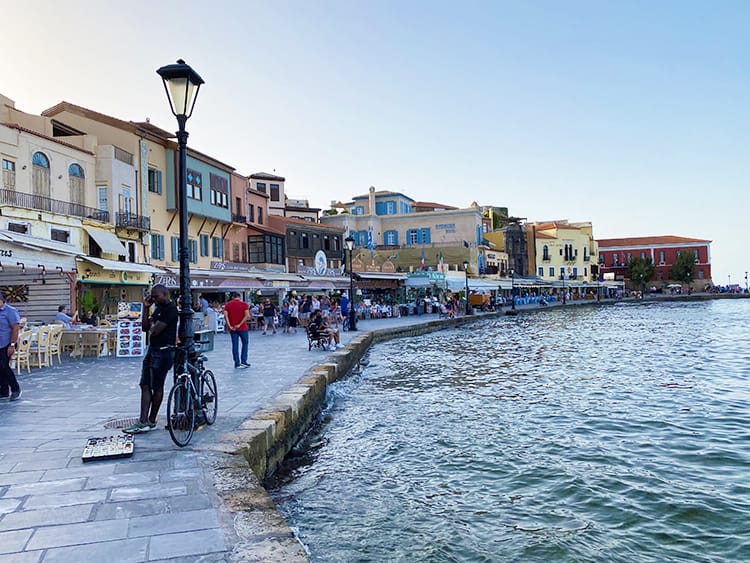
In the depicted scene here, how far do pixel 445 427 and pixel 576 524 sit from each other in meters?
3.26

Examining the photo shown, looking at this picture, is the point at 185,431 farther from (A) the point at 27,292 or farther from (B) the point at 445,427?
(A) the point at 27,292

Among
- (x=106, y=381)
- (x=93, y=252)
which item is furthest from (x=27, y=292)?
(x=106, y=381)

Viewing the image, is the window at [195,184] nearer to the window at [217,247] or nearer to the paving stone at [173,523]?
the window at [217,247]

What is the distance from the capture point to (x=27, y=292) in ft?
54.3

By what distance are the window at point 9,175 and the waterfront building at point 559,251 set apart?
6162 centimetres

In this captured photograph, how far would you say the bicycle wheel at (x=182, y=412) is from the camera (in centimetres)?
527

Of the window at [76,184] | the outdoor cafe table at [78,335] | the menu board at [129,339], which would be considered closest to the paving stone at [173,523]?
the menu board at [129,339]

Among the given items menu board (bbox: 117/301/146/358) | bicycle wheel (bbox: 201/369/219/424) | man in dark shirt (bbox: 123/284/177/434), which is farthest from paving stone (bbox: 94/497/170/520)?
menu board (bbox: 117/301/146/358)

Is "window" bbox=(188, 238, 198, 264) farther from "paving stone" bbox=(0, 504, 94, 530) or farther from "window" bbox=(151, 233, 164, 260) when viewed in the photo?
"paving stone" bbox=(0, 504, 94, 530)

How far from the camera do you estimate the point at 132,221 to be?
81.1ft

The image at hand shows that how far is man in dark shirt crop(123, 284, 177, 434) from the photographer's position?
5598 millimetres

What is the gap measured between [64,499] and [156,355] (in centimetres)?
184

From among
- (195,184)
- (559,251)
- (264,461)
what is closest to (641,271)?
(559,251)

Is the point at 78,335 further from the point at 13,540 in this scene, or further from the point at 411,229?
the point at 411,229
